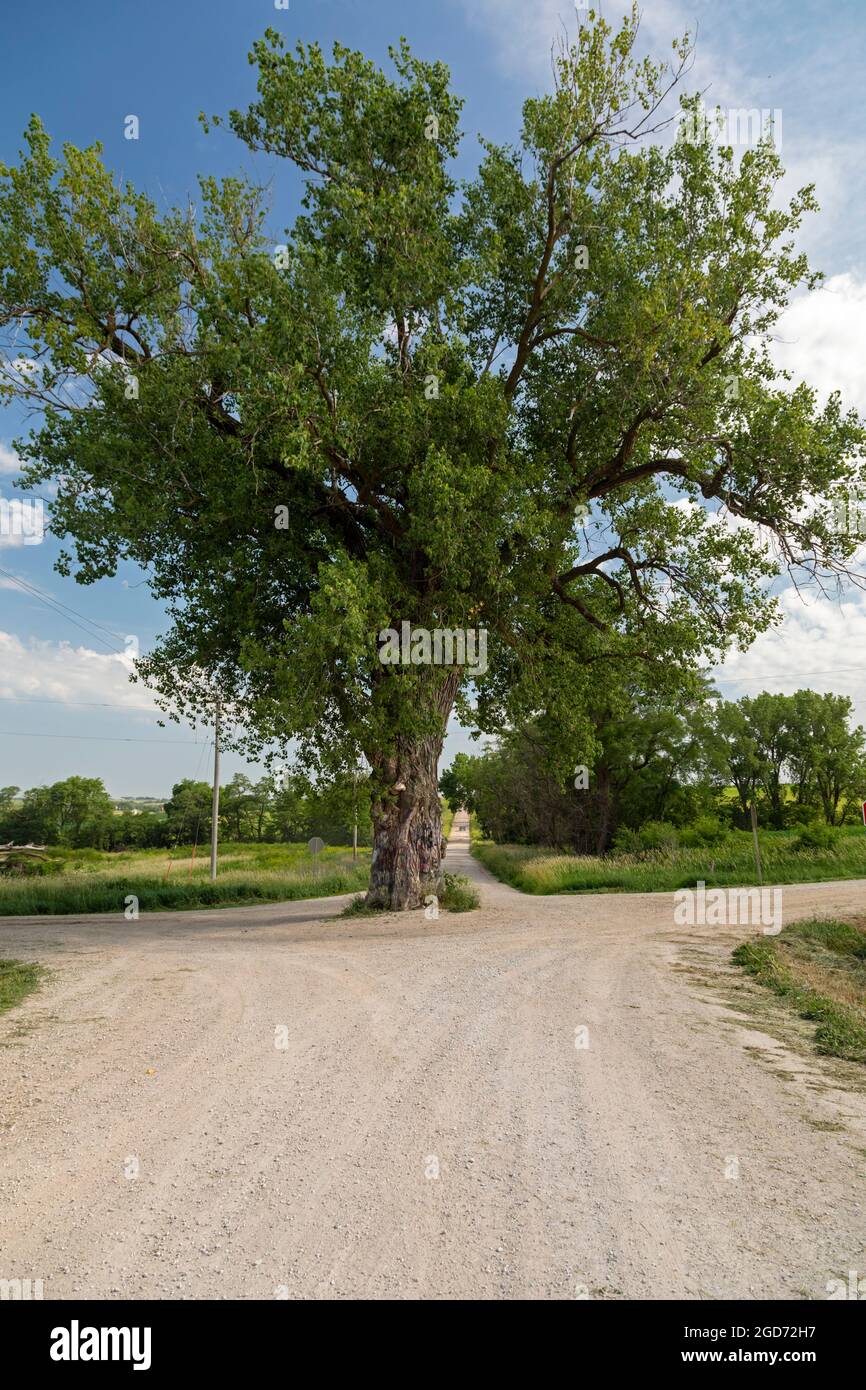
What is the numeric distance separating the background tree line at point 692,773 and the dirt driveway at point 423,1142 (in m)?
29.0

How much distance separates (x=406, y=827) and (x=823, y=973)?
9.37 metres

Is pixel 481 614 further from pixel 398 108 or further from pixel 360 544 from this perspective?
pixel 398 108

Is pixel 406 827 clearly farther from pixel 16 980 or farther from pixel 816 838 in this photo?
pixel 816 838

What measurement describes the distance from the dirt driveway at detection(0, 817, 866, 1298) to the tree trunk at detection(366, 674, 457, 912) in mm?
8542

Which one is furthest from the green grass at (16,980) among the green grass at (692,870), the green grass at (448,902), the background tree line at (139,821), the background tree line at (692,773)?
the background tree line at (139,821)

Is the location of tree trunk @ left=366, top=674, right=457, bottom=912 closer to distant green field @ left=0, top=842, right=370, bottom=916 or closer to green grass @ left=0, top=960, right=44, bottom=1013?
green grass @ left=0, top=960, right=44, bottom=1013

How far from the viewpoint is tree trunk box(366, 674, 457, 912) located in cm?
1877

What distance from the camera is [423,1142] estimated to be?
196 inches

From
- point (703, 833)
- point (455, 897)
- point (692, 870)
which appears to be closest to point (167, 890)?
point (455, 897)

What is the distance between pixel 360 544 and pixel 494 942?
952cm

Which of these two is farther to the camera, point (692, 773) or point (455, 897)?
point (692, 773)

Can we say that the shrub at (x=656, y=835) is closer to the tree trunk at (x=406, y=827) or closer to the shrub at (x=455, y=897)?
the shrub at (x=455, y=897)

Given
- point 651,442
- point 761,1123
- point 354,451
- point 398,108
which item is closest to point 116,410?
point 354,451

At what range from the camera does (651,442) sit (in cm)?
1931
